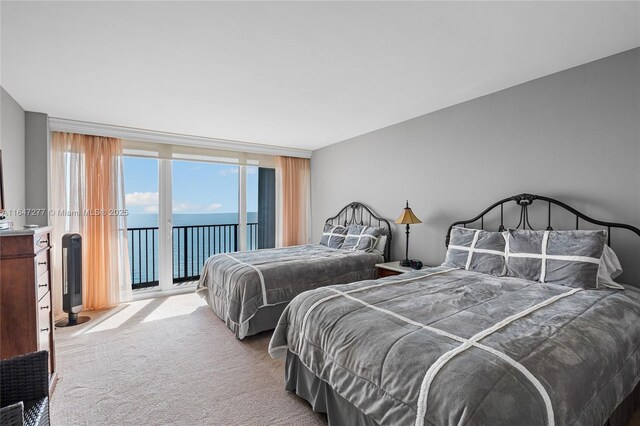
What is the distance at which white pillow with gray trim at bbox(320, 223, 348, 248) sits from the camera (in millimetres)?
4656

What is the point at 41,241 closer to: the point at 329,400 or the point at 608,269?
the point at 329,400

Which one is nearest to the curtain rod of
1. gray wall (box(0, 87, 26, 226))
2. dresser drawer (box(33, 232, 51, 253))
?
gray wall (box(0, 87, 26, 226))

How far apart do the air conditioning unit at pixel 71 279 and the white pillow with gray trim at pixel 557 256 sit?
14.9ft

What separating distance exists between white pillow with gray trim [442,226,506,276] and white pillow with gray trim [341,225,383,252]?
50.0 inches

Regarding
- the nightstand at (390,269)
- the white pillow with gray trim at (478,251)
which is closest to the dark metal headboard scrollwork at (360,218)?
the nightstand at (390,269)

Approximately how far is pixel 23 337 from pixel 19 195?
2.20 metres

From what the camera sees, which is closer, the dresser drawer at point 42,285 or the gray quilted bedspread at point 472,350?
the gray quilted bedspread at point 472,350

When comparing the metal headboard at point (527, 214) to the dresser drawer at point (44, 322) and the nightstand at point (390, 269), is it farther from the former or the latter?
the dresser drawer at point (44, 322)

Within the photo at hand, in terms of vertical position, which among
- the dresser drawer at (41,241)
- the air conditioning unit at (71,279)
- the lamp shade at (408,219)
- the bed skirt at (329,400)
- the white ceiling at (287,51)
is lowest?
the bed skirt at (329,400)

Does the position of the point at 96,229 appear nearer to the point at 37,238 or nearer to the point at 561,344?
the point at 37,238

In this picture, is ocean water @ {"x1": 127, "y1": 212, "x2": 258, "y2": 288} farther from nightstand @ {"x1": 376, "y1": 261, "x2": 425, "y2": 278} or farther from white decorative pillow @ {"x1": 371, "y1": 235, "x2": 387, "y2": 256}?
nightstand @ {"x1": 376, "y1": 261, "x2": 425, "y2": 278}

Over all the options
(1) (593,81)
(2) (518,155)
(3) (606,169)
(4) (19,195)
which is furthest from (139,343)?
(1) (593,81)

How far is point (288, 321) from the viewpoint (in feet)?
6.97

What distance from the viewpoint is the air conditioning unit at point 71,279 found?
11.3ft
